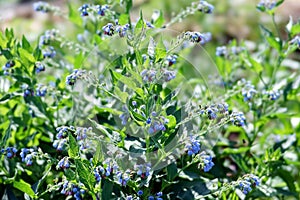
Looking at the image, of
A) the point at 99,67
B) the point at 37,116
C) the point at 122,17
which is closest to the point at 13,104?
the point at 37,116

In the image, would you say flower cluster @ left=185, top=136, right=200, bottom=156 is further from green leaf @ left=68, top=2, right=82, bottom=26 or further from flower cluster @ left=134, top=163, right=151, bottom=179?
green leaf @ left=68, top=2, right=82, bottom=26

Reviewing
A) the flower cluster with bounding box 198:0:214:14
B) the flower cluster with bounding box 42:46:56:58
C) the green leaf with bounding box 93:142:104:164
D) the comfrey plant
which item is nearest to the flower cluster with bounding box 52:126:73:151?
the comfrey plant

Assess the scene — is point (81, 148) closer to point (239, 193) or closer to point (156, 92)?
point (156, 92)

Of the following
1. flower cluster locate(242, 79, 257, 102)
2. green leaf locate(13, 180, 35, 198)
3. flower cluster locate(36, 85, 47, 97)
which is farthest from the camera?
flower cluster locate(242, 79, 257, 102)

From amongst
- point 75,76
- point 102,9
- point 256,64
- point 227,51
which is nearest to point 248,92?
point 256,64

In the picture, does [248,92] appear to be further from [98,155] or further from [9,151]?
[9,151]

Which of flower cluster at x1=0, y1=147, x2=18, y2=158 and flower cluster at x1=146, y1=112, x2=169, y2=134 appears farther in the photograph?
flower cluster at x1=0, y1=147, x2=18, y2=158

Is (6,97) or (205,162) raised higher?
(6,97)

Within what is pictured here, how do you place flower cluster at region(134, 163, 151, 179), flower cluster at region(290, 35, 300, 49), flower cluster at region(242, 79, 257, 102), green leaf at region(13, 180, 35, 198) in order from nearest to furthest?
flower cluster at region(134, 163, 151, 179) → green leaf at region(13, 180, 35, 198) → flower cluster at region(242, 79, 257, 102) → flower cluster at region(290, 35, 300, 49)
